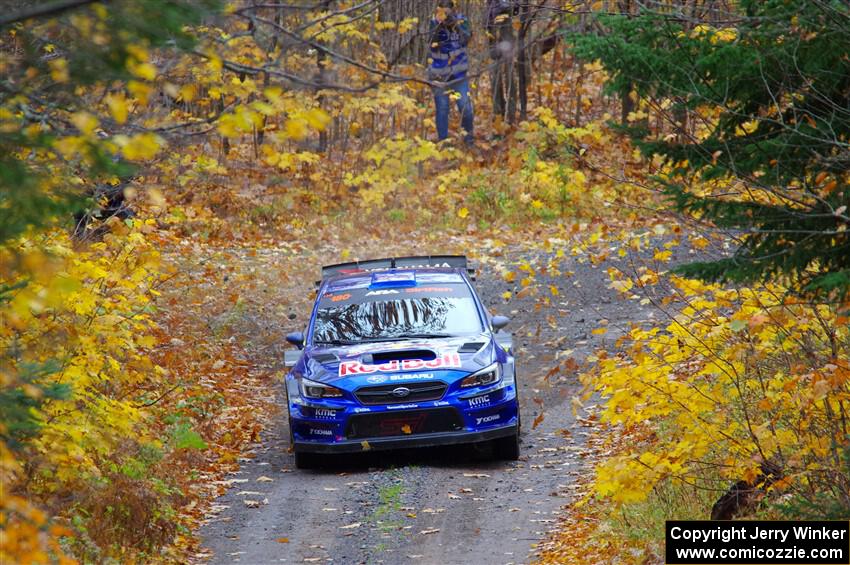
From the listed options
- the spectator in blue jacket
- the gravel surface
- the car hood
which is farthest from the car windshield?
the spectator in blue jacket

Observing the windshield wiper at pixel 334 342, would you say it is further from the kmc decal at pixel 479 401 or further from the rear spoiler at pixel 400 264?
the rear spoiler at pixel 400 264

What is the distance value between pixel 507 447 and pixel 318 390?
1966 millimetres

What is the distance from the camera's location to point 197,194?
23328mm

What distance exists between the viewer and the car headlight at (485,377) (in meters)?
9.81

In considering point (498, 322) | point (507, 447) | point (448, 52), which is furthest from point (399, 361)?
point (448, 52)

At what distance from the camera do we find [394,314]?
35.7ft

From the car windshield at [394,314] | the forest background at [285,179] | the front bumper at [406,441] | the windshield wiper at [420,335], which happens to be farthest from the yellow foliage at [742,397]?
the car windshield at [394,314]

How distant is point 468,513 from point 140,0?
5.98m

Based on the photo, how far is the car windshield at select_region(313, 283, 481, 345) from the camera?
10.6 metres

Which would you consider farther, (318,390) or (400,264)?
(400,264)

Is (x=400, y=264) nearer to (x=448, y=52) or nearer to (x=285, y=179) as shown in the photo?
(x=285, y=179)

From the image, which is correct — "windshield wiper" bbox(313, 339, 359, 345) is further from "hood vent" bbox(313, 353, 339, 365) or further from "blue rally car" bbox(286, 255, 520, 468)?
"hood vent" bbox(313, 353, 339, 365)

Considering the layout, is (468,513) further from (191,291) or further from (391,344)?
(191,291)

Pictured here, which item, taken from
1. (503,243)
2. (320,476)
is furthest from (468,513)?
(503,243)
